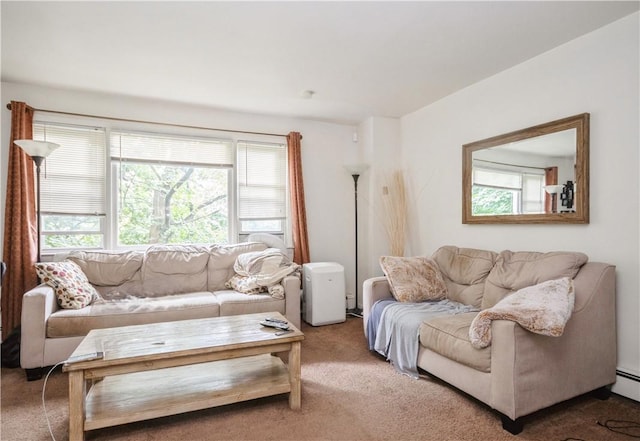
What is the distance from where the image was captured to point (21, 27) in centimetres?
237

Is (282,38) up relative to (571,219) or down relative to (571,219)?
up

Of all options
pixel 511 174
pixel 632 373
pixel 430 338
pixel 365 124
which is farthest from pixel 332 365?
pixel 365 124

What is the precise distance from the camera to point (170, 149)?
3898 millimetres

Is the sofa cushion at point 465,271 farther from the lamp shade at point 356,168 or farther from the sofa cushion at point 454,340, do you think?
the lamp shade at point 356,168

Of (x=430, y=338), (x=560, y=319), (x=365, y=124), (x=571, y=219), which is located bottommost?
(x=430, y=338)

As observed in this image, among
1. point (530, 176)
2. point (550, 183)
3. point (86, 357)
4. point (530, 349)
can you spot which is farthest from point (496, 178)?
point (86, 357)

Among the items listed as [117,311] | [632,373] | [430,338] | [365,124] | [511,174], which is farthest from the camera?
[365,124]

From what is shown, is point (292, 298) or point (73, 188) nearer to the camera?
point (292, 298)

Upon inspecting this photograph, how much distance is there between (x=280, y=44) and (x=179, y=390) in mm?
2407

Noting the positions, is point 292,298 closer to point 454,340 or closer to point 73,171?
point 454,340

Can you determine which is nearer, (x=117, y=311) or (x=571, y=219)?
(x=571, y=219)

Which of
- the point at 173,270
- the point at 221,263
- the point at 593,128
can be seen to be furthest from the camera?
the point at 221,263

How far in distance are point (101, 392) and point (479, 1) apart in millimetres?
3202

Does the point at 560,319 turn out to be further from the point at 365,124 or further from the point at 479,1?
the point at 365,124
